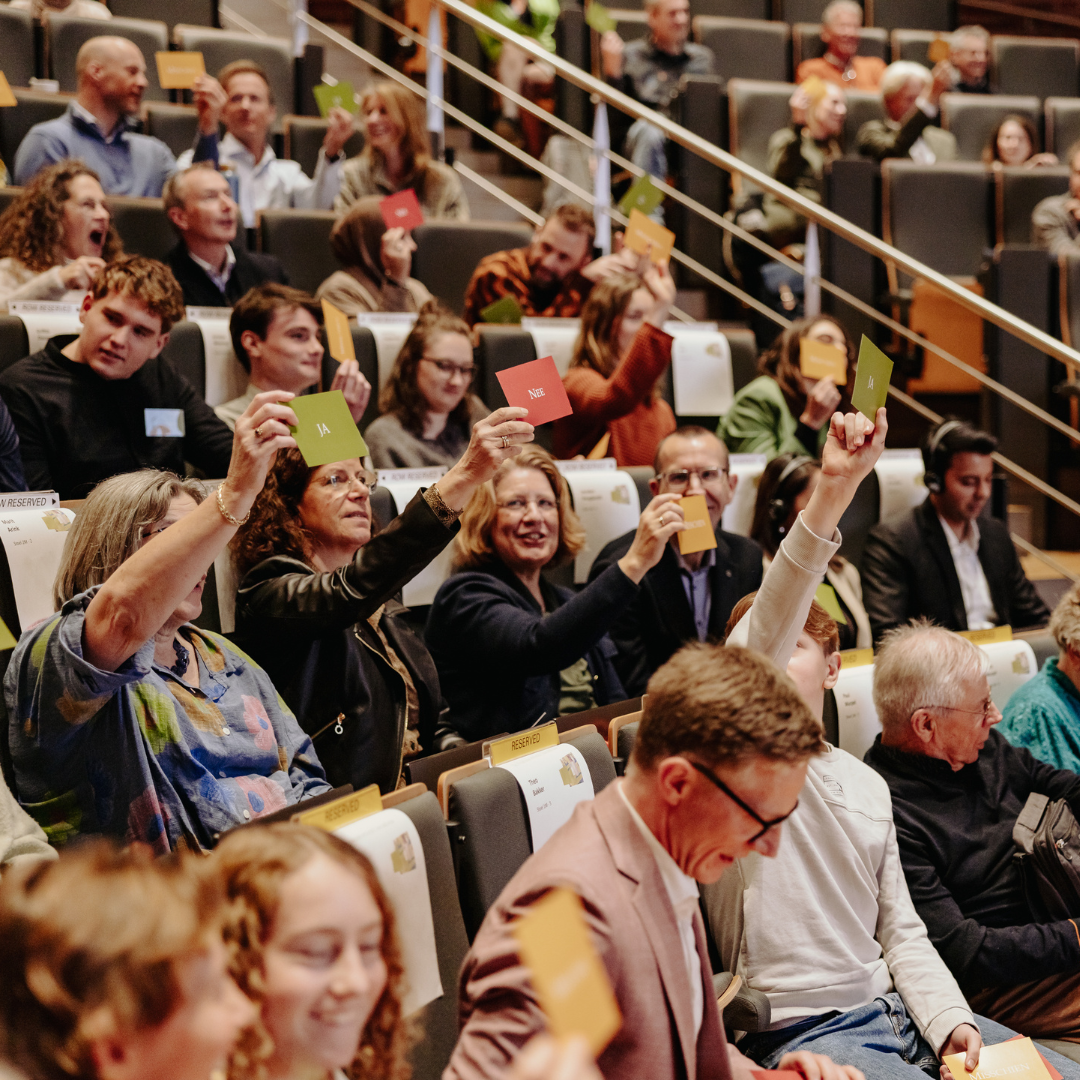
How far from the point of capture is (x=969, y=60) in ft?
18.4

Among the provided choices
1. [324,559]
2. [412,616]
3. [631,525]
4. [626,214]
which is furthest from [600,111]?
[324,559]

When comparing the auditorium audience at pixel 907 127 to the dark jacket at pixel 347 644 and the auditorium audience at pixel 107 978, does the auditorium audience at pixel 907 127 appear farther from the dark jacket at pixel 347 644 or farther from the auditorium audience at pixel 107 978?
the auditorium audience at pixel 107 978

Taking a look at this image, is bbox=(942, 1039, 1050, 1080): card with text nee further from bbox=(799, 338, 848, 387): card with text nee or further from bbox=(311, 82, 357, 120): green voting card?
bbox=(311, 82, 357, 120): green voting card

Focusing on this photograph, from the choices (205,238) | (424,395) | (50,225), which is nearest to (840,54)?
(205,238)

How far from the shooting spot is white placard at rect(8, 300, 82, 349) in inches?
102

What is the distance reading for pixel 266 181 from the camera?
12.8 ft

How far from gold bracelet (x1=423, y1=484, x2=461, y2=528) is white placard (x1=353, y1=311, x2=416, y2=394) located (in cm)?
133

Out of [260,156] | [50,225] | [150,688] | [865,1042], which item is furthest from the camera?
[260,156]

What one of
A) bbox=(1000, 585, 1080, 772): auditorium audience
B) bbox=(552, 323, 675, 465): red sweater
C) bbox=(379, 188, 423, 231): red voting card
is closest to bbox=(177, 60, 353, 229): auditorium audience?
bbox=(379, 188, 423, 231): red voting card

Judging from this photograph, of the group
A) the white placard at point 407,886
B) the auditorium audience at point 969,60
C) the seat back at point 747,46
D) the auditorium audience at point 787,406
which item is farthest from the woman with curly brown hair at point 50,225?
the auditorium audience at point 969,60

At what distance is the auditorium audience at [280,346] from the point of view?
2656 millimetres

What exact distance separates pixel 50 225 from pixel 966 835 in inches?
93.0

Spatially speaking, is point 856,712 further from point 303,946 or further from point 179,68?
point 179,68

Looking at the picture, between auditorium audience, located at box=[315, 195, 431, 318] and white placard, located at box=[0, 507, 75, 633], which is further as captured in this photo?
auditorium audience, located at box=[315, 195, 431, 318]
